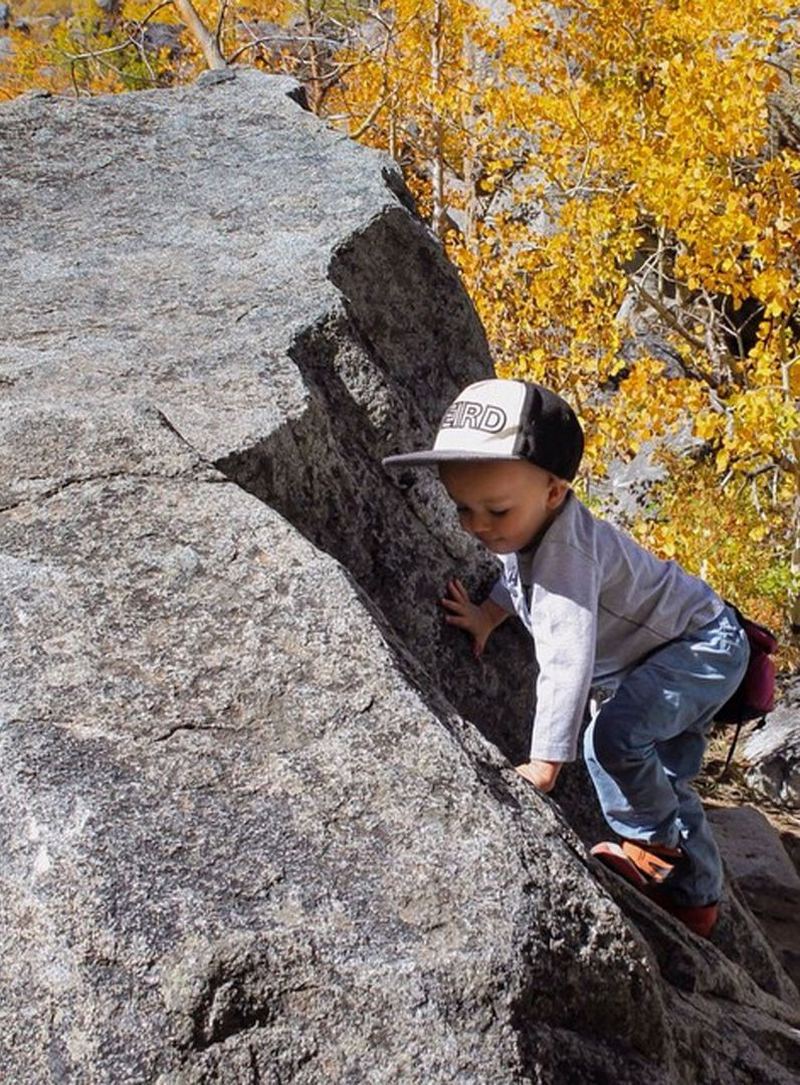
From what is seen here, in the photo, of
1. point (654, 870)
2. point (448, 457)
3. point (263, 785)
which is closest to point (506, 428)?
point (448, 457)

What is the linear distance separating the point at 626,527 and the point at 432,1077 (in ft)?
30.7

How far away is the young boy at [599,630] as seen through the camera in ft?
7.34

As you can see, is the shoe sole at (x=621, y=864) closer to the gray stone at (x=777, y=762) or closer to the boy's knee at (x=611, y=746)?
the boy's knee at (x=611, y=746)

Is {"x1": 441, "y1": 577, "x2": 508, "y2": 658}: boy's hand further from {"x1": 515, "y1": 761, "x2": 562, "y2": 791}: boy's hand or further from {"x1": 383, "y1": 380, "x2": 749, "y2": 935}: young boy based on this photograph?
{"x1": 515, "y1": 761, "x2": 562, "y2": 791}: boy's hand

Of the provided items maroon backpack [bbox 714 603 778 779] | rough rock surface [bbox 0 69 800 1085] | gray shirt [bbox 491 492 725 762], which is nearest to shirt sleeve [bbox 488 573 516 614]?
gray shirt [bbox 491 492 725 762]

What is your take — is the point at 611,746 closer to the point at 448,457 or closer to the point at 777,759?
the point at 448,457

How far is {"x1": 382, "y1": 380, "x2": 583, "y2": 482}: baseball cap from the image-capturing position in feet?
7.29

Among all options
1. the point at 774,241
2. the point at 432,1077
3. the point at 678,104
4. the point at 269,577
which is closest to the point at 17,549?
the point at 269,577

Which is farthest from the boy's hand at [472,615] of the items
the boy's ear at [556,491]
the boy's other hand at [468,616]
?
the boy's ear at [556,491]

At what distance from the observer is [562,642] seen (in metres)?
2.28

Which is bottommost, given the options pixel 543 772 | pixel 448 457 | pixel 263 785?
pixel 543 772

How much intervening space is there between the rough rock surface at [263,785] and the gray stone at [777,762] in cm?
372

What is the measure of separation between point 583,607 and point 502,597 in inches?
19.9

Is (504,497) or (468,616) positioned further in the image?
(468,616)
